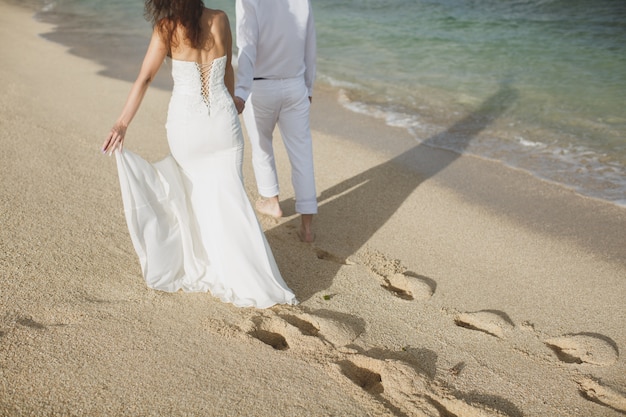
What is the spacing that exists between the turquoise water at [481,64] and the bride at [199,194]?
404 centimetres

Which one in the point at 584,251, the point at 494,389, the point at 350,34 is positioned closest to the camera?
the point at 494,389

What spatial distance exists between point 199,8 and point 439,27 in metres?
11.8

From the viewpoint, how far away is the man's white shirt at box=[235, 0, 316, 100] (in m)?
4.30

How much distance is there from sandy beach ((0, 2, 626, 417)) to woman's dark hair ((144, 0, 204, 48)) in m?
1.69

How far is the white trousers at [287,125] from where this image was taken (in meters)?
4.71

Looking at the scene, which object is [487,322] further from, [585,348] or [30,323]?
A: [30,323]

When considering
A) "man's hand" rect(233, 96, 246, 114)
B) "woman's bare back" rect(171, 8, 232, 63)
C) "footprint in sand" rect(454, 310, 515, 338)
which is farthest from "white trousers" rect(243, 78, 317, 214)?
"footprint in sand" rect(454, 310, 515, 338)

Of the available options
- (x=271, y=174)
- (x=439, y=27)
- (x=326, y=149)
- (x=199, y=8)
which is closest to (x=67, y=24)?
(x=439, y=27)

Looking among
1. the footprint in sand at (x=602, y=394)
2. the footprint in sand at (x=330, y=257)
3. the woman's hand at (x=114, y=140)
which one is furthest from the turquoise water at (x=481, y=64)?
the woman's hand at (x=114, y=140)

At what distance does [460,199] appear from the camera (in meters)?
6.05

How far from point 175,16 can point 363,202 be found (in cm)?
295

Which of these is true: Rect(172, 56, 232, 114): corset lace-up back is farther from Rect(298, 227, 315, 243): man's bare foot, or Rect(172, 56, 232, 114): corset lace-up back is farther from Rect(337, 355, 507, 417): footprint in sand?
Rect(337, 355, 507, 417): footprint in sand

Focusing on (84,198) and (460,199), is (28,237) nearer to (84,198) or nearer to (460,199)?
(84,198)

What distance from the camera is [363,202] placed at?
588 centimetres
